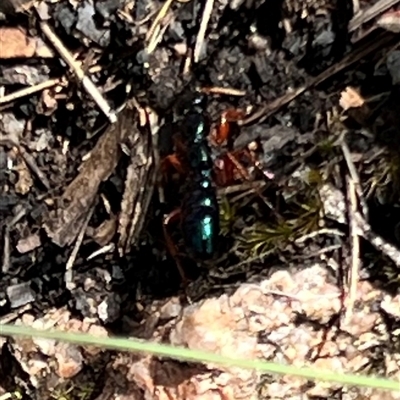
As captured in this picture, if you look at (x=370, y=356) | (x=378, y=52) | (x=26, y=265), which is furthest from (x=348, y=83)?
(x=26, y=265)

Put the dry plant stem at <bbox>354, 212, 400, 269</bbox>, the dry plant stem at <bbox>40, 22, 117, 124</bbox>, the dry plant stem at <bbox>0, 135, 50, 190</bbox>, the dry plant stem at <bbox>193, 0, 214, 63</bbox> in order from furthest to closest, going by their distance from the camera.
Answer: the dry plant stem at <bbox>0, 135, 50, 190</bbox> → the dry plant stem at <bbox>40, 22, 117, 124</bbox> → the dry plant stem at <bbox>193, 0, 214, 63</bbox> → the dry plant stem at <bbox>354, 212, 400, 269</bbox>

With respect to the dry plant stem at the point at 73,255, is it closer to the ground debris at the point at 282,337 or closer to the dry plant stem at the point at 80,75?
the dry plant stem at the point at 80,75

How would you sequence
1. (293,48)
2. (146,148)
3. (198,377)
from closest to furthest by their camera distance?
(198,377)
(293,48)
(146,148)

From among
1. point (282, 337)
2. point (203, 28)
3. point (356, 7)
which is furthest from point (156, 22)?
point (282, 337)

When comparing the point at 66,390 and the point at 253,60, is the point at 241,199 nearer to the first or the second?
the point at 253,60

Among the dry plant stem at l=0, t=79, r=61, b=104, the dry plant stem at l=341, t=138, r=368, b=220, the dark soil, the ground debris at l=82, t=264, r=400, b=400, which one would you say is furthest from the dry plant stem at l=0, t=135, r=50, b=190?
the dry plant stem at l=341, t=138, r=368, b=220

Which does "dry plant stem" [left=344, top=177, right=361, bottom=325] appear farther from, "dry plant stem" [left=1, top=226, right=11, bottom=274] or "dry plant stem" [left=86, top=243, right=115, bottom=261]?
"dry plant stem" [left=1, top=226, right=11, bottom=274]
